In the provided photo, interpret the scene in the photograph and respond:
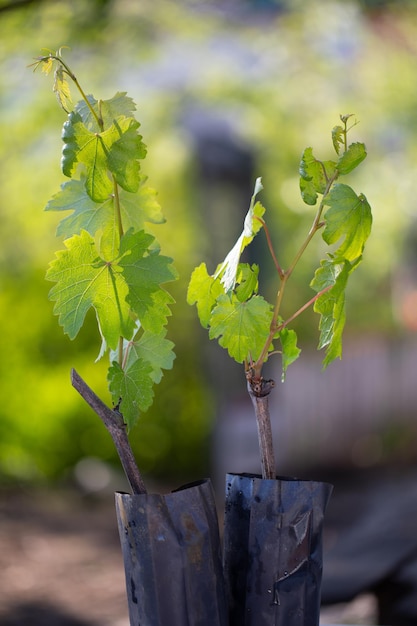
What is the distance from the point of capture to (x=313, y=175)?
910 mm

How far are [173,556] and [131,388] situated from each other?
18cm

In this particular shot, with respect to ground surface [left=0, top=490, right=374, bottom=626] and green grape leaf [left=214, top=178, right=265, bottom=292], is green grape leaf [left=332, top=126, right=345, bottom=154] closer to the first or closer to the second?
green grape leaf [left=214, top=178, right=265, bottom=292]

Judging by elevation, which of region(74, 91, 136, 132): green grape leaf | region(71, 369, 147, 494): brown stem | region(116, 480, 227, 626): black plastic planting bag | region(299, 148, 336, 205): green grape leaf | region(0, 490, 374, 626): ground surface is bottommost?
region(116, 480, 227, 626): black plastic planting bag

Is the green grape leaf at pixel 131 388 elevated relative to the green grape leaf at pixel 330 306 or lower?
lower

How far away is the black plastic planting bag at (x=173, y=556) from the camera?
88 centimetres

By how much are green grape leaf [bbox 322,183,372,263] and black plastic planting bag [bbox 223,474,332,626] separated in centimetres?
26

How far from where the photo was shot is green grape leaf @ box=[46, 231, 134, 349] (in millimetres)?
909

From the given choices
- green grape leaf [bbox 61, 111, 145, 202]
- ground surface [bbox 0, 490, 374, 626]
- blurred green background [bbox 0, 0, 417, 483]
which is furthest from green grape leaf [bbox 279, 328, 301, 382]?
blurred green background [bbox 0, 0, 417, 483]

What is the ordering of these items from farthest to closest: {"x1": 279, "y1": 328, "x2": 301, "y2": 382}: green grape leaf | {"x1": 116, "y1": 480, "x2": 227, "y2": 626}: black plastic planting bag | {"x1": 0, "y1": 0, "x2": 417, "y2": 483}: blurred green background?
{"x1": 0, "y1": 0, "x2": 417, "y2": 483}: blurred green background
{"x1": 279, "y1": 328, "x2": 301, "y2": 382}: green grape leaf
{"x1": 116, "y1": 480, "x2": 227, "y2": 626}: black plastic planting bag

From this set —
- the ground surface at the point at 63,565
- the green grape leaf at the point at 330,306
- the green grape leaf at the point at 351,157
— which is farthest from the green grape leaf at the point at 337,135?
the ground surface at the point at 63,565

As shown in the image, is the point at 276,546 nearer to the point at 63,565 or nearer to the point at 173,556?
the point at 173,556

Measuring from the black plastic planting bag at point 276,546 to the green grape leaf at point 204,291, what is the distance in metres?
0.19

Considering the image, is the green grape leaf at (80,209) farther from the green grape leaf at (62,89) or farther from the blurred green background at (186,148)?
the blurred green background at (186,148)

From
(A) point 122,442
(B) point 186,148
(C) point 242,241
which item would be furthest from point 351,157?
(B) point 186,148
